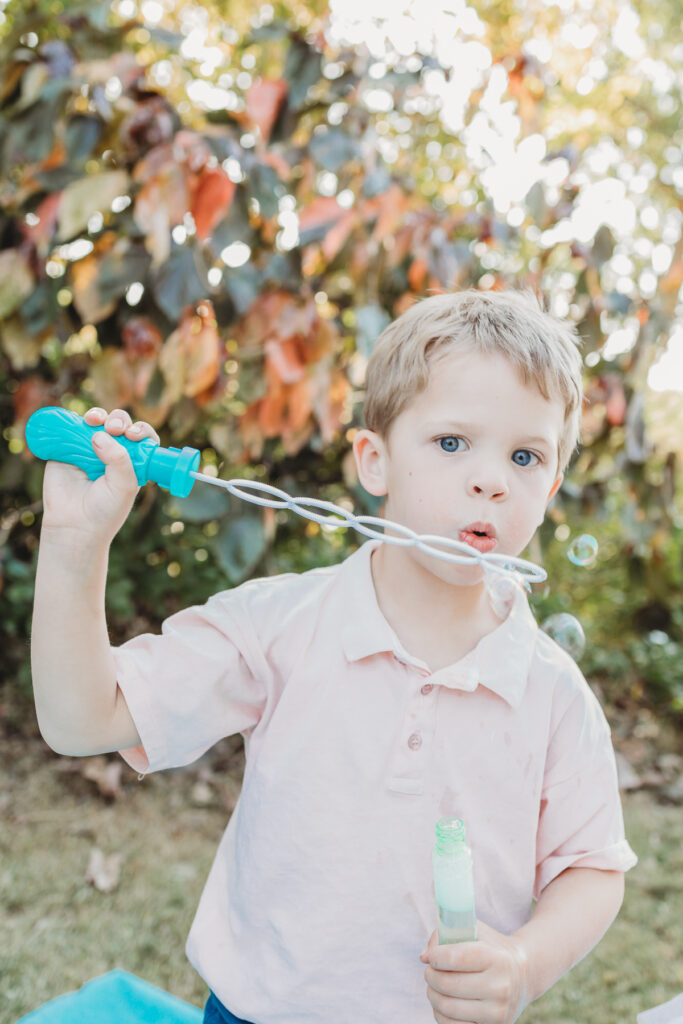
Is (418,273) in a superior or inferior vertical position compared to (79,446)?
inferior

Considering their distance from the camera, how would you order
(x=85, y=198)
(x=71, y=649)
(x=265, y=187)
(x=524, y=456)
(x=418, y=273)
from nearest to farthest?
(x=71, y=649) → (x=524, y=456) → (x=85, y=198) → (x=265, y=187) → (x=418, y=273)

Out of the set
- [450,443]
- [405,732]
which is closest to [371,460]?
[450,443]

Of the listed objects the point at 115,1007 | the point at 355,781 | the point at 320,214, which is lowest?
the point at 115,1007

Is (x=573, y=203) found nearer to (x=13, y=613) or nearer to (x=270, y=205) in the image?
(x=270, y=205)

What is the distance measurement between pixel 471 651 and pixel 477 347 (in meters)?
0.33

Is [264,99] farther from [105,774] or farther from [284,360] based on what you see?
[105,774]

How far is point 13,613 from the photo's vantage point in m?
2.50

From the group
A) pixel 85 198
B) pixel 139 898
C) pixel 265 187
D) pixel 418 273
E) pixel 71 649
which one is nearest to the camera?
pixel 71 649

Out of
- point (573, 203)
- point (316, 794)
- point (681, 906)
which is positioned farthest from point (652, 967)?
point (573, 203)

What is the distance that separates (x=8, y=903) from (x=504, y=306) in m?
1.56

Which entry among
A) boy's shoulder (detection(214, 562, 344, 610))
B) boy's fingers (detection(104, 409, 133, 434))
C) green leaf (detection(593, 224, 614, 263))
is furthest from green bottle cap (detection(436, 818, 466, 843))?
green leaf (detection(593, 224, 614, 263))

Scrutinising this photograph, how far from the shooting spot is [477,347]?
3.23ft

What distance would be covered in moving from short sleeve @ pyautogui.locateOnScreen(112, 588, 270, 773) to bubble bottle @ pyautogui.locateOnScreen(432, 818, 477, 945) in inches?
12.0

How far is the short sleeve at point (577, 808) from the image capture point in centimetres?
101
